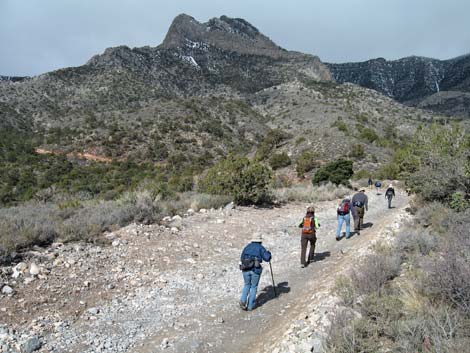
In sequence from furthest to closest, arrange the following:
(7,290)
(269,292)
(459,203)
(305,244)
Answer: (459,203)
(305,244)
(269,292)
(7,290)

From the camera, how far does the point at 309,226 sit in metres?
9.42

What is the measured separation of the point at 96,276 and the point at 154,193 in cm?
792

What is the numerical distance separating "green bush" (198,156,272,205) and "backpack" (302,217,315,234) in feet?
22.9

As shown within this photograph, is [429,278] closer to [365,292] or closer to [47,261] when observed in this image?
[365,292]

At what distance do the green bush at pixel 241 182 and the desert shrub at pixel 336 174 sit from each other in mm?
9272

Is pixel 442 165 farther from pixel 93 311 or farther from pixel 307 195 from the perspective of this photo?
pixel 93 311

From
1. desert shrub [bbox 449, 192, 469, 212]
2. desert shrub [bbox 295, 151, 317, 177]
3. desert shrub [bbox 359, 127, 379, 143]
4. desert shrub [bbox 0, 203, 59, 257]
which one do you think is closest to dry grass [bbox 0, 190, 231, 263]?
desert shrub [bbox 0, 203, 59, 257]

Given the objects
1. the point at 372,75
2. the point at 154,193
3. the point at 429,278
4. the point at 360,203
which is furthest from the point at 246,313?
the point at 372,75

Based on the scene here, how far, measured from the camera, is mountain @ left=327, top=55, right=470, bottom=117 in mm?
126375

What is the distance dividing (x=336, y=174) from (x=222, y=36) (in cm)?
10571

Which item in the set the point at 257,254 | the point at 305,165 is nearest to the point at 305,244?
the point at 257,254

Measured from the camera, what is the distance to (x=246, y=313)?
22.5ft

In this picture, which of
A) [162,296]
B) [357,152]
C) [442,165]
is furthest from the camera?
[357,152]

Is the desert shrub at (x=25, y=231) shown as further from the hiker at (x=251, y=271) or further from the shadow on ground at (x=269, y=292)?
the shadow on ground at (x=269, y=292)
